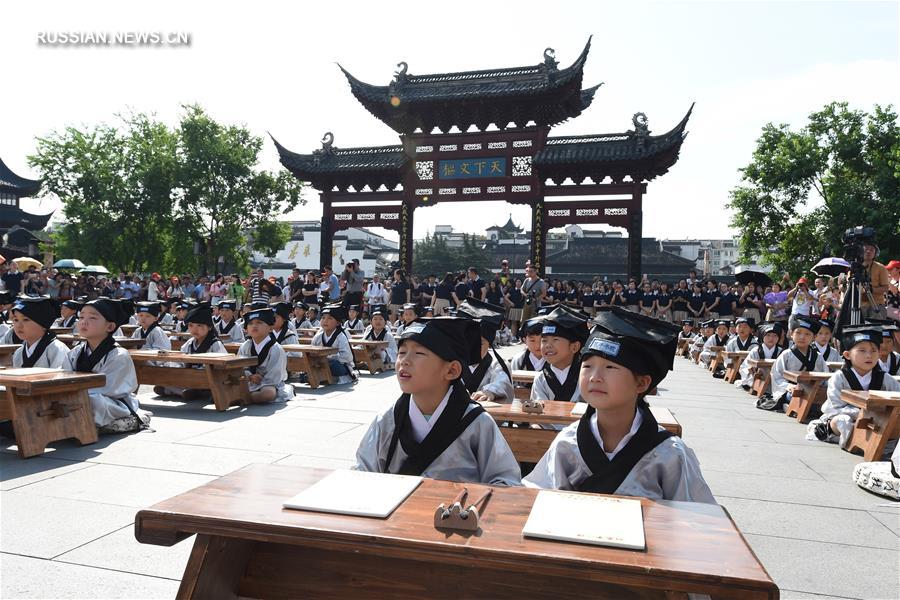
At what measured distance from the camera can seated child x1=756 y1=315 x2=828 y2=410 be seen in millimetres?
8531

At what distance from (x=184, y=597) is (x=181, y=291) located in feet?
68.7

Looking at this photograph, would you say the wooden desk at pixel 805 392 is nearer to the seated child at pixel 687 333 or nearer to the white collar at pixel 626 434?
the white collar at pixel 626 434

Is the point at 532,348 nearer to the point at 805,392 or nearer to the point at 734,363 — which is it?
the point at 805,392

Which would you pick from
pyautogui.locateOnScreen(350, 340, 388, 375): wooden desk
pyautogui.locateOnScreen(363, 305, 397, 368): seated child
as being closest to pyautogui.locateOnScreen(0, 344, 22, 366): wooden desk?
pyautogui.locateOnScreen(350, 340, 388, 375): wooden desk

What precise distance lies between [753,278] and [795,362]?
10477 millimetres

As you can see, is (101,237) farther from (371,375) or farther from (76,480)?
(76,480)

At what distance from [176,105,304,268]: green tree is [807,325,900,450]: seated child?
81.9ft

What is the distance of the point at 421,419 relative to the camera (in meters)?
2.98

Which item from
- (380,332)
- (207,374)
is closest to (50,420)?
(207,374)

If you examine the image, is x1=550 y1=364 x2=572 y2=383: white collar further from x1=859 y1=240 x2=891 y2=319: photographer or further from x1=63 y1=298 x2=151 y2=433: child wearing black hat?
x1=859 y1=240 x2=891 y2=319: photographer

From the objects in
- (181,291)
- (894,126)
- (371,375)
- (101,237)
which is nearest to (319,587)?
(371,375)

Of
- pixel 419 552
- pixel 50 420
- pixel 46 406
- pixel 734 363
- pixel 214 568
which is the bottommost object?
pixel 734 363

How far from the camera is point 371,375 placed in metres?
12.0

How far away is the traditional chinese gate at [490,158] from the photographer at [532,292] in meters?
3.89
